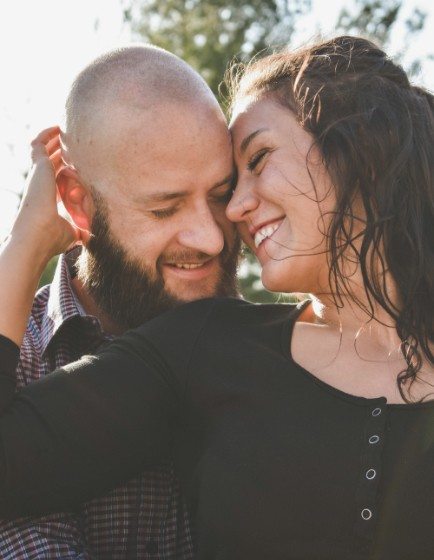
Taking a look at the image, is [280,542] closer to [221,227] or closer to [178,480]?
[178,480]

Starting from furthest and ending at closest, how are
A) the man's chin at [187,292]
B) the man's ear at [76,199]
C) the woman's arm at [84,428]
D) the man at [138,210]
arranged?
the man's ear at [76,199] < the man's chin at [187,292] < the man at [138,210] < the woman's arm at [84,428]

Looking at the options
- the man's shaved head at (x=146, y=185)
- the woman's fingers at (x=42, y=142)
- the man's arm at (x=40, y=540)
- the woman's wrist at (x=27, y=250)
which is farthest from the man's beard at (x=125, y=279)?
the man's arm at (x=40, y=540)

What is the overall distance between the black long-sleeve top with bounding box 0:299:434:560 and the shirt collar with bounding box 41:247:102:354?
299 millimetres

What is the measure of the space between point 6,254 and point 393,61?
1.30 m

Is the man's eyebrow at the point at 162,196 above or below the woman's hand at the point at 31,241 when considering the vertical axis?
below

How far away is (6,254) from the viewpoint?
8.73ft

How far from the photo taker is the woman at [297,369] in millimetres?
2307

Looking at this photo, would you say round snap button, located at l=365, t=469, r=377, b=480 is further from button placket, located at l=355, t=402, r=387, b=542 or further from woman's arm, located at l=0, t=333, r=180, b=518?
woman's arm, located at l=0, t=333, r=180, b=518

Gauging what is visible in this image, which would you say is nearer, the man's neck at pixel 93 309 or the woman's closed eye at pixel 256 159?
the woman's closed eye at pixel 256 159

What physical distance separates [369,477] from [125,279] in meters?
1.21

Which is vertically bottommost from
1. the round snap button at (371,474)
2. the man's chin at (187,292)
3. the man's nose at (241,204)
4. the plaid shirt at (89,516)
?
the plaid shirt at (89,516)

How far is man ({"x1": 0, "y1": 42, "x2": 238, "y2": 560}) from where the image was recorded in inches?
114

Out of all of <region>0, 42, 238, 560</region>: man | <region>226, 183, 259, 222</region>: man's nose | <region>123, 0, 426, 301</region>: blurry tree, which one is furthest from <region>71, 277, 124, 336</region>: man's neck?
<region>123, 0, 426, 301</region>: blurry tree

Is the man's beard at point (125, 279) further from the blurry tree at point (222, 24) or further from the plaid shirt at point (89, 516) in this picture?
the blurry tree at point (222, 24)
